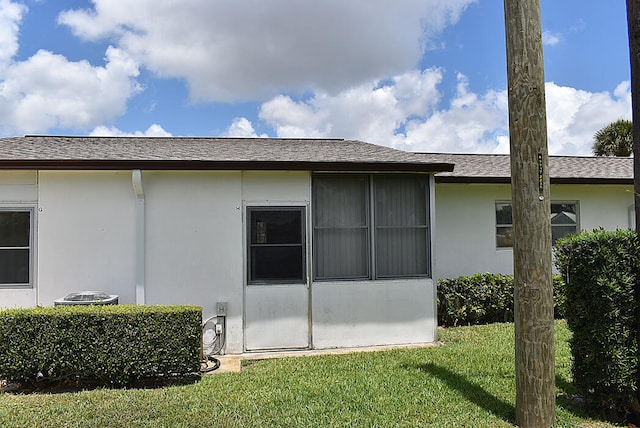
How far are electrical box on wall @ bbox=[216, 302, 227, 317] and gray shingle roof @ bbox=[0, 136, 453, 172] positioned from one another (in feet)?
6.85

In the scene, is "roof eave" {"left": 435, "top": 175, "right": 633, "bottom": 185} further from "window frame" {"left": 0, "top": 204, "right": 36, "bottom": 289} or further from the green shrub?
"window frame" {"left": 0, "top": 204, "right": 36, "bottom": 289}

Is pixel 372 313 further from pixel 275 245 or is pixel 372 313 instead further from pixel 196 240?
pixel 196 240

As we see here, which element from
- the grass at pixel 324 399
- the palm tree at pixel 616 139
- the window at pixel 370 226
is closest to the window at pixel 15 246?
the grass at pixel 324 399

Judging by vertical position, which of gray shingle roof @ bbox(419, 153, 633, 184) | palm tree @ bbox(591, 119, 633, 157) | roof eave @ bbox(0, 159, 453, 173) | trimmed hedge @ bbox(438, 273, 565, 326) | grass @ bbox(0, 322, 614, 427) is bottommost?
grass @ bbox(0, 322, 614, 427)

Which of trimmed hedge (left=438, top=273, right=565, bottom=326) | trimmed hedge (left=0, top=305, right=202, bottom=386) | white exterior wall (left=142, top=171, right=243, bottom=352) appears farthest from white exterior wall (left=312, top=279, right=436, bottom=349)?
trimmed hedge (left=0, top=305, right=202, bottom=386)

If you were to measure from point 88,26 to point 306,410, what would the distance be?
1075 centimetres

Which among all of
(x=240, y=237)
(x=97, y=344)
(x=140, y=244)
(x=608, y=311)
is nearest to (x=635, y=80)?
(x=608, y=311)

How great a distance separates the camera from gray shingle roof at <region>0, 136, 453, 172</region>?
6.46 meters

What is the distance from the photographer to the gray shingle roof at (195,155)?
646cm

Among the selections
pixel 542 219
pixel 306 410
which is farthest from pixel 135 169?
pixel 542 219

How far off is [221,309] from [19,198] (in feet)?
11.2

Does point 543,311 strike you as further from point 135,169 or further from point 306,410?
point 135,169

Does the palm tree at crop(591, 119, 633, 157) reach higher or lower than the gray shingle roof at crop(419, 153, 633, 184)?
higher

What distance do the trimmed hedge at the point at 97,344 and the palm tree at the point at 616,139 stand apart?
22276mm
